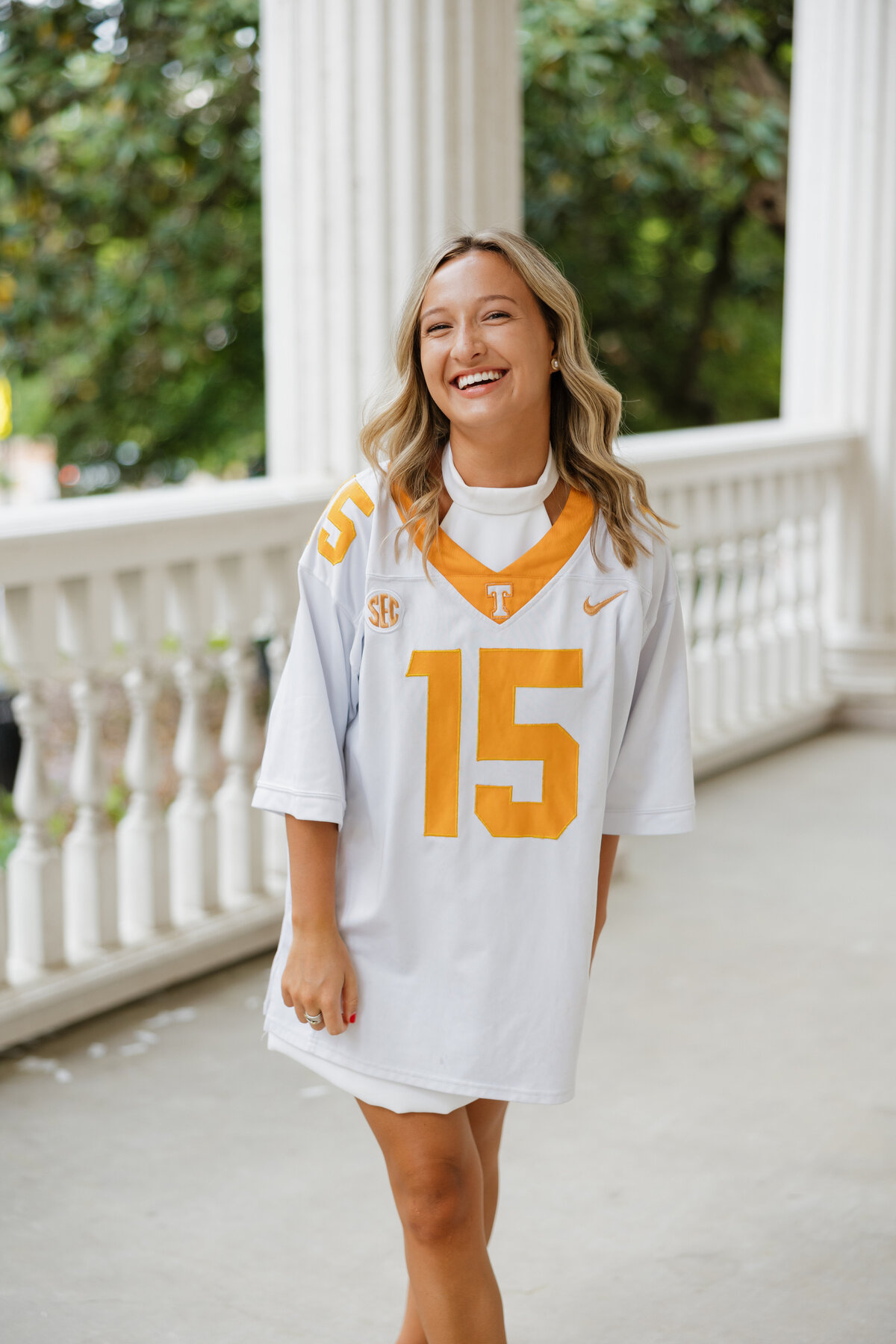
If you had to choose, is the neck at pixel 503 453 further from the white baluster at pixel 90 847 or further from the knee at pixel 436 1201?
the white baluster at pixel 90 847

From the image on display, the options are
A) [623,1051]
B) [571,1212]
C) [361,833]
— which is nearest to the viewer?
[361,833]

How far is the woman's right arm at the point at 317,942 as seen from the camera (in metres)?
1.66

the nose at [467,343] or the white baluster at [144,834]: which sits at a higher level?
the nose at [467,343]

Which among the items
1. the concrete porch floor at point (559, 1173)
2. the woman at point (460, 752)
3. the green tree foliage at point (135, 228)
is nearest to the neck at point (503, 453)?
the woman at point (460, 752)

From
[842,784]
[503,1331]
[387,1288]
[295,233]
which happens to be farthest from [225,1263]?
[842,784]

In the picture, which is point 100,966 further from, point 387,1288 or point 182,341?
point 182,341

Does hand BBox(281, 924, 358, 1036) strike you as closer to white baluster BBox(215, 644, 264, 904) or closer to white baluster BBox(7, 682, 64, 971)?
white baluster BBox(7, 682, 64, 971)

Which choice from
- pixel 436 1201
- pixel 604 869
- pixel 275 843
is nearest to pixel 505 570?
pixel 604 869

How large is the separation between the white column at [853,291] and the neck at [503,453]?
4.62 meters

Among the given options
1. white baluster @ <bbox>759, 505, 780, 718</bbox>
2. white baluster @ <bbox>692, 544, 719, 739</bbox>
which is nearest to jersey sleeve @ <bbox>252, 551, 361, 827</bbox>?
white baluster @ <bbox>692, 544, 719, 739</bbox>

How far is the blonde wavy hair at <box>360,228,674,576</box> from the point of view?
5.49 feet

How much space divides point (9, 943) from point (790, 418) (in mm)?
4007

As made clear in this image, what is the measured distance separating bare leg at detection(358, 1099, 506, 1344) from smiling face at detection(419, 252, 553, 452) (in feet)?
2.51

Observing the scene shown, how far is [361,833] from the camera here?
1.70m
